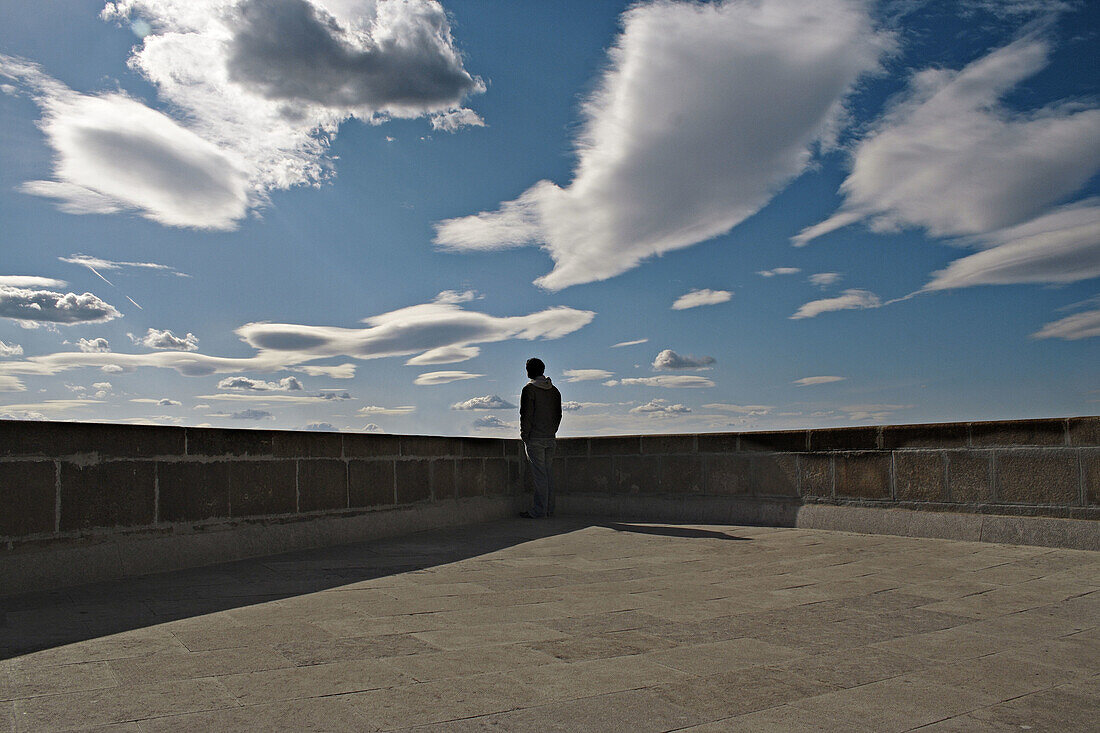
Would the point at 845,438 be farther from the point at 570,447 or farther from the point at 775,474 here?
the point at 570,447

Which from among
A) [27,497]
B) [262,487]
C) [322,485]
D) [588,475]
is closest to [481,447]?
[588,475]

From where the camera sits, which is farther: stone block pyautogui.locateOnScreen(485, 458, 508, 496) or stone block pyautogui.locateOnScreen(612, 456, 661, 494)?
stone block pyautogui.locateOnScreen(485, 458, 508, 496)

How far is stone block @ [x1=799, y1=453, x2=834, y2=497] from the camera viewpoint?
736 cm

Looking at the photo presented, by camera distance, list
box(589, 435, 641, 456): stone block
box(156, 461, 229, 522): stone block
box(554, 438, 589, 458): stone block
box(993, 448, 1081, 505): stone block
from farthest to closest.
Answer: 1. box(554, 438, 589, 458): stone block
2. box(589, 435, 641, 456): stone block
3. box(993, 448, 1081, 505): stone block
4. box(156, 461, 229, 522): stone block

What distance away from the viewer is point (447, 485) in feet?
27.0

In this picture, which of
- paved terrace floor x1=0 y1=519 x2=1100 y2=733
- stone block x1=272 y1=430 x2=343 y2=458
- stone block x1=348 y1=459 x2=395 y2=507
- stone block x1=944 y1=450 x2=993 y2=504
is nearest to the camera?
paved terrace floor x1=0 y1=519 x2=1100 y2=733

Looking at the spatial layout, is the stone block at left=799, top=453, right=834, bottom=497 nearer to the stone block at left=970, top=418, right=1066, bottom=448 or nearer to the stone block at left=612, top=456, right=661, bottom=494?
the stone block at left=970, top=418, right=1066, bottom=448

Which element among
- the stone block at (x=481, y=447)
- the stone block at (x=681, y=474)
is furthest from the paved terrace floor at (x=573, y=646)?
the stone block at (x=481, y=447)

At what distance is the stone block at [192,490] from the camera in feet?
18.5

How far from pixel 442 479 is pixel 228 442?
8.23 ft

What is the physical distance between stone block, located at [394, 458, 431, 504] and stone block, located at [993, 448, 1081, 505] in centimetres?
496

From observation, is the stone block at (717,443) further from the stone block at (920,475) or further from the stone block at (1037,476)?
the stone block at (1037,476)

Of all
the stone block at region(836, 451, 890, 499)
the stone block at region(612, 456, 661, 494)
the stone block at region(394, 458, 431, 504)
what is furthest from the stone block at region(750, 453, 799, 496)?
the stone block at region(394, 458, 431, 504)

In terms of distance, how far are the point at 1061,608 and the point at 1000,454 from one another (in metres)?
2.59
